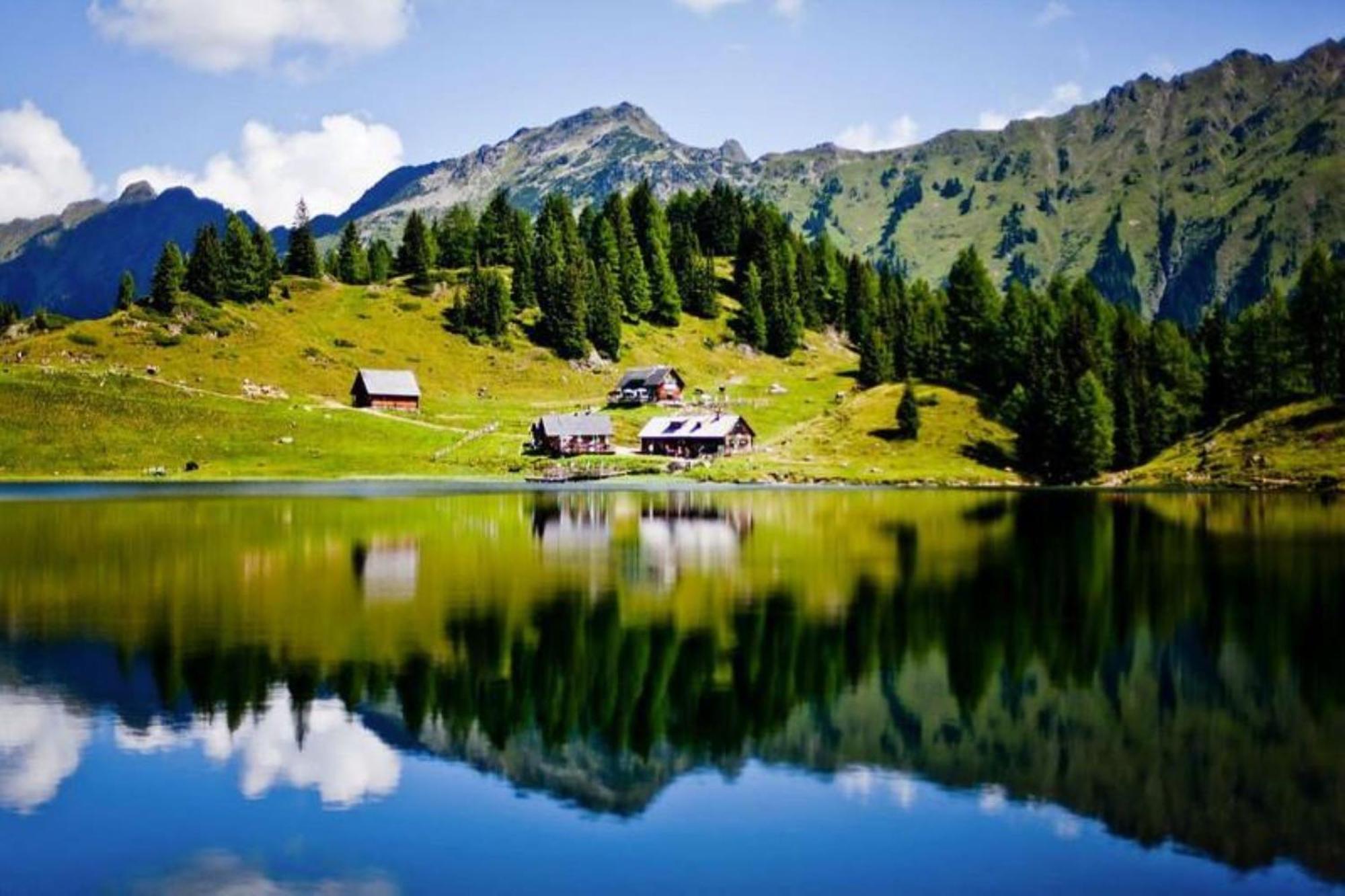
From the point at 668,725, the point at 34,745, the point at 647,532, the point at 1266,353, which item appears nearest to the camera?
the point at 34,745

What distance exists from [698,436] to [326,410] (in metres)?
50.9

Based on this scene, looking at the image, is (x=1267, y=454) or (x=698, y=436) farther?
(x=698, y=436)

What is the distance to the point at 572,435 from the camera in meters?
153

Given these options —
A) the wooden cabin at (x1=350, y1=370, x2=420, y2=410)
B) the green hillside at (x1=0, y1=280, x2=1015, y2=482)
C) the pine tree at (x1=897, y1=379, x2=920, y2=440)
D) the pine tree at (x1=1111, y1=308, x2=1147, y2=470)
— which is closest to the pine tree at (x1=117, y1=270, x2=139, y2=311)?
the green hillside at (x1=0, y1=280, x2=1015, y2=482)

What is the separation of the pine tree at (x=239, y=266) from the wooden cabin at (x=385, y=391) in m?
27.6

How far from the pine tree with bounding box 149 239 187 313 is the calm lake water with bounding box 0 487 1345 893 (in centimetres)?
11912

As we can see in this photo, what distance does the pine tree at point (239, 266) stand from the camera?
180 metres

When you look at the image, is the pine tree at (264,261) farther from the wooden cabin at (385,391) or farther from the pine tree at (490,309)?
the pine tree at (490,309)

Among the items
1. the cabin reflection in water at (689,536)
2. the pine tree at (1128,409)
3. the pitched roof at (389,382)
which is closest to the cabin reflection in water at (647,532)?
the cabin reflection in water at (689,536)

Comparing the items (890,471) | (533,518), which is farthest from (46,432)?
(890,471)

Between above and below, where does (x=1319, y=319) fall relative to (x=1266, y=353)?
above

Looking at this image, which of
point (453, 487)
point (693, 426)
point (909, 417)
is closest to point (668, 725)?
point (453, 487)

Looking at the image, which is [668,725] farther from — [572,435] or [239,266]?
[239,266]

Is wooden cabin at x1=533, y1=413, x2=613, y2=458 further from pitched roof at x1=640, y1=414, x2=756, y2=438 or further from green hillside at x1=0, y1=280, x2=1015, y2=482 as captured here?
pitched roof at x1=640, y1=414, x2=756, y2=438
